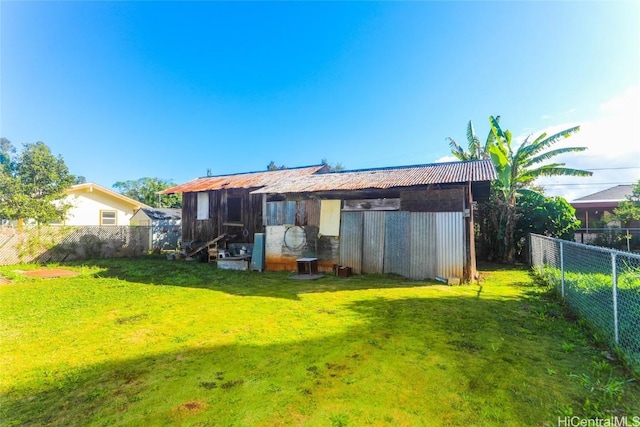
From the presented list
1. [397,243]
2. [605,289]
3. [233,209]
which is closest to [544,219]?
[397,243]

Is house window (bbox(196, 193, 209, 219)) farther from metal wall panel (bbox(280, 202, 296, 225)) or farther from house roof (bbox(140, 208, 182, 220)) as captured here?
house roof (bbox(140, 208, 182, 220))

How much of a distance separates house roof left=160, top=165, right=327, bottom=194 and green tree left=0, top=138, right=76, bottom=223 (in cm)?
552

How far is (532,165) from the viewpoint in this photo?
13.6 m

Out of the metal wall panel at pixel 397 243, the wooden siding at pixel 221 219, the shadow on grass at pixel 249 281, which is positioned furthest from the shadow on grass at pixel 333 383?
the wooden siding at pixel 221 219

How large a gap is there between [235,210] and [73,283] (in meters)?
7.60

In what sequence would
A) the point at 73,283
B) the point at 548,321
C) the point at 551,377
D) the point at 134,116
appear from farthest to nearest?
the point at 134,116
the point at 73,283
the point at 548,321
the point at 551,377

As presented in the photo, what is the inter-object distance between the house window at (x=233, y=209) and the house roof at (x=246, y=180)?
0.85 meters

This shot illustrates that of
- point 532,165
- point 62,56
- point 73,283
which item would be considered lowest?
point 73,283

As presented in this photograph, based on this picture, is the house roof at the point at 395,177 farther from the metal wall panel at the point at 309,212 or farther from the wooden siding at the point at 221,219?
the wooden siding at the point at 221,219

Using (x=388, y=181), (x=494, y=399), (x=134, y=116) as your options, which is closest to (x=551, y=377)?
(x=494, y=399)

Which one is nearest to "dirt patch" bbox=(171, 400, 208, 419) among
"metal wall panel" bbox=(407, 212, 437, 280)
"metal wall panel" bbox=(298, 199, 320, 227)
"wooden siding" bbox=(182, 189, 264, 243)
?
"metal wall panel" bbox=(407, 212, 437, 280)

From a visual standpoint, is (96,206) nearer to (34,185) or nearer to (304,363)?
(34,185)

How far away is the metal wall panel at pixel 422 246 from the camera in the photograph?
8.66 metres

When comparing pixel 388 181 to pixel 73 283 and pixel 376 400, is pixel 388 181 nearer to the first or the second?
pixel 376 400
